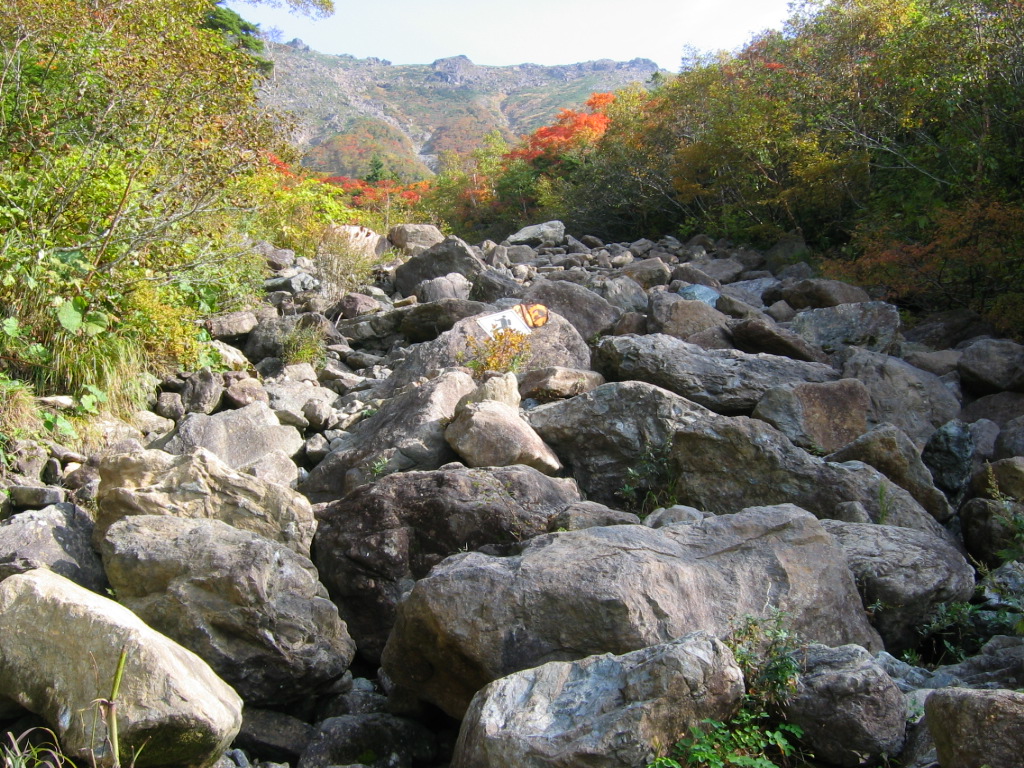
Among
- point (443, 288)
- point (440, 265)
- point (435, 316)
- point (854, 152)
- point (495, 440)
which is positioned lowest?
point (495, 440)

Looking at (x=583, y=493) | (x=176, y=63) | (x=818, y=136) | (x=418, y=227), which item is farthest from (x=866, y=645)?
(x=418, y=227)

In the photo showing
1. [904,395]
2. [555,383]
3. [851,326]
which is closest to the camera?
[555,383]

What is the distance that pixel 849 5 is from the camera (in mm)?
14047

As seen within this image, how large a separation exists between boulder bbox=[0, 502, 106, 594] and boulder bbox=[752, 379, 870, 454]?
171 inches

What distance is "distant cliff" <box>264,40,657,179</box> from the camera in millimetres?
56562

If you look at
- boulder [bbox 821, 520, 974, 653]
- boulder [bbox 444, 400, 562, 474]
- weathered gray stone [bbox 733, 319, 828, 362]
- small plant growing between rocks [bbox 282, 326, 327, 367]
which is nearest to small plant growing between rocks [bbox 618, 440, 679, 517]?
boulder [bbox 444, 400, 562, 474]

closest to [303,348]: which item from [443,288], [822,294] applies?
[443,288]

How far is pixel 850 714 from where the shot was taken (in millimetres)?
2691

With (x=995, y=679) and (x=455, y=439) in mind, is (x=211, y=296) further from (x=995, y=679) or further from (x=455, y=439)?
(x=995, y=679)

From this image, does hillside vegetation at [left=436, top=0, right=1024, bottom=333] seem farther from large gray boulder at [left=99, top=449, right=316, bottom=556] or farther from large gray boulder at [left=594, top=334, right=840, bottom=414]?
large gray boulder at [left=99, top=449, right=316, bottom=556]

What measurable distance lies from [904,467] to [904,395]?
6.84ft

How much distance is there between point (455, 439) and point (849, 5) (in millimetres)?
12285

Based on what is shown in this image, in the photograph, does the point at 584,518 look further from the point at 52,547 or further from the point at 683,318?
the point at 683,318

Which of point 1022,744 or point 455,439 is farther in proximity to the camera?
point 455,439
